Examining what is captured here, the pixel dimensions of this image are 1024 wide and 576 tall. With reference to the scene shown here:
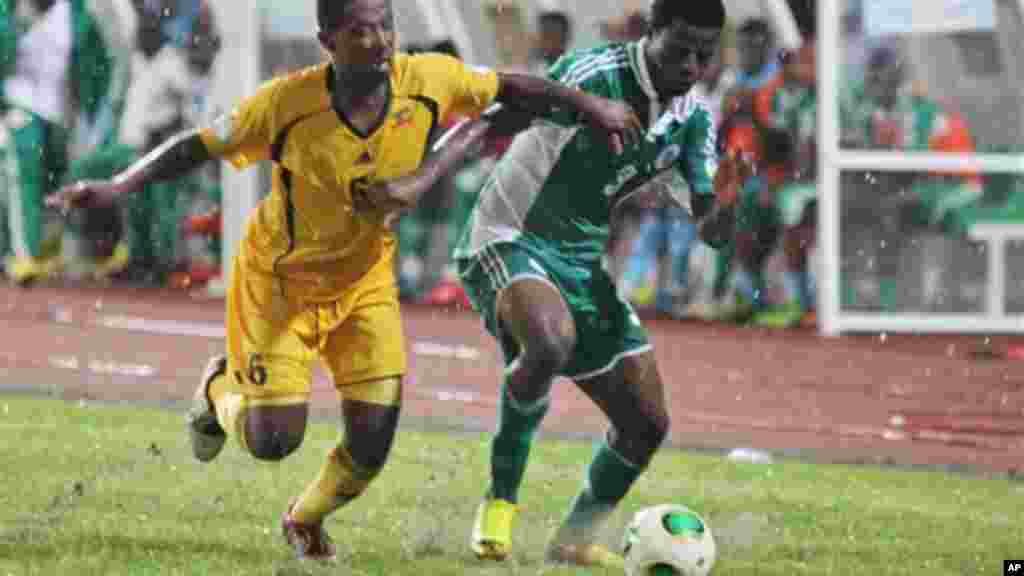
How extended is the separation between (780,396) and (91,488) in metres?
6.40

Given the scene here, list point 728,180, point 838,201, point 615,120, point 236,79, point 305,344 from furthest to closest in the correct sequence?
point 236,79 < point 838,201 < point 728,180 < point 305,344 < point 615,120

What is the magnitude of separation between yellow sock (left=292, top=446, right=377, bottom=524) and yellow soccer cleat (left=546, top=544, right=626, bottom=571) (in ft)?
2.60

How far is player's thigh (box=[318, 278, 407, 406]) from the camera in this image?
28.4ft

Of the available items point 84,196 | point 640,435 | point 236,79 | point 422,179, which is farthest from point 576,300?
point 236,79

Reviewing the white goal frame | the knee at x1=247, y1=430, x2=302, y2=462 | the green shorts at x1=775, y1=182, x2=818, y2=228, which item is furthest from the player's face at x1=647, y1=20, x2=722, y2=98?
the green shorts at x1=775, y1=182, x2=818, y2=228

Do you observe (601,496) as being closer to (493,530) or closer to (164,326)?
(493,530)

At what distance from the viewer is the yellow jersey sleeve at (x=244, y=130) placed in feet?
27.3

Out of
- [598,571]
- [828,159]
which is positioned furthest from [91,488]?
[828,159]

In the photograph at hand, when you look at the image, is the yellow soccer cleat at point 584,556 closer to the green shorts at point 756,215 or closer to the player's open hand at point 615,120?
the player's open hand at point 615,120

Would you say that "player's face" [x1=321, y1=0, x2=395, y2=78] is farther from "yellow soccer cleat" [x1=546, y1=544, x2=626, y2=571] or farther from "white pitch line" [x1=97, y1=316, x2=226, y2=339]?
"white pitch line" [x1=97, y1=316, x2=226, y2=339]

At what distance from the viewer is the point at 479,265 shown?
929cm

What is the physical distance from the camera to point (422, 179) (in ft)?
27.0

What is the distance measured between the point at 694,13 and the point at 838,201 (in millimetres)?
10265

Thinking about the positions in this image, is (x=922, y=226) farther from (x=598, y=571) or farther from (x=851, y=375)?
(x=598, y=571)
